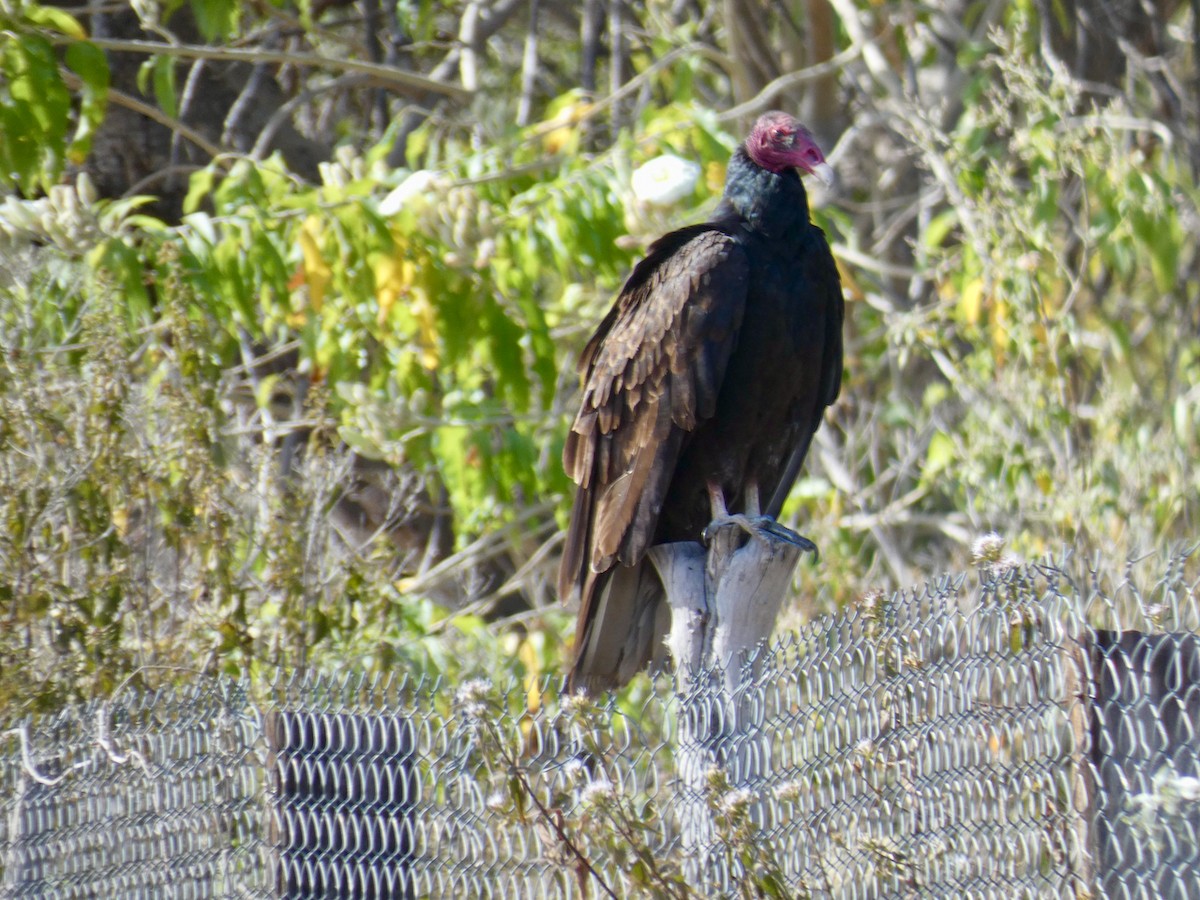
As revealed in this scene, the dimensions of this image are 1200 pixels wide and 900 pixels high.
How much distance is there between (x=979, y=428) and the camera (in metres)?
5.41

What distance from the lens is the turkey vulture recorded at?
11.2 feet

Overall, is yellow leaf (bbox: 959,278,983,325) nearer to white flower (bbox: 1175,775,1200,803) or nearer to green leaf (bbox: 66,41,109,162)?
green leaf (bbox: 66,41,109,162)

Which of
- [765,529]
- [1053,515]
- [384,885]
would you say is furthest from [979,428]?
[384,885]

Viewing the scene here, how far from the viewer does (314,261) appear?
4.47 metres

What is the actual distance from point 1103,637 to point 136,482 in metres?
2.81

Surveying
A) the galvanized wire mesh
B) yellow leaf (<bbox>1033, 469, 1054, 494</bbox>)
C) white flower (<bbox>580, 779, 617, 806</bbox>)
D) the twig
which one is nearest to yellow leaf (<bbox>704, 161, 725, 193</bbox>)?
the twig

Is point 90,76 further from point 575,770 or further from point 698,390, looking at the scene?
point 575,770

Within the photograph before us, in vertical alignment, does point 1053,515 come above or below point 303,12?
below

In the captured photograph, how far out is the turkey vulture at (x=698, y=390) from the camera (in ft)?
11.2

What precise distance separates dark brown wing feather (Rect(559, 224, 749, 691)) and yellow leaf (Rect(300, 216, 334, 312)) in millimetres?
1249

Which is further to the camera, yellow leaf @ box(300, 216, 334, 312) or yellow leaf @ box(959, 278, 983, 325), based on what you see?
yellow leaf @ box(959, 278, 983, 325)

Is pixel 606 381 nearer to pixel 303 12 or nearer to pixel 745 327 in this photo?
pixel 745 327

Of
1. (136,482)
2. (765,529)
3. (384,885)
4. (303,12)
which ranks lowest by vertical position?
(384,885)

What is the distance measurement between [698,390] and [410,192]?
1564 millimetres
